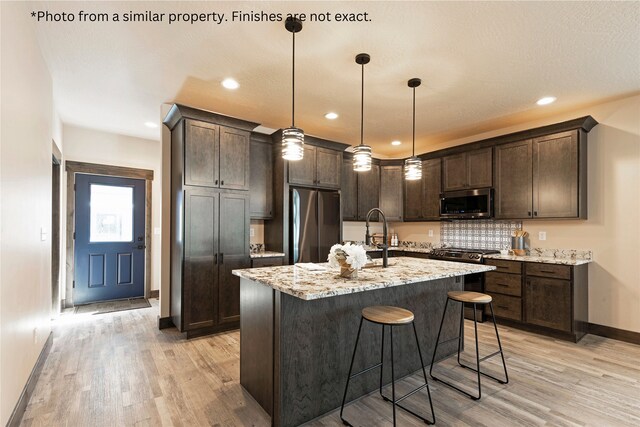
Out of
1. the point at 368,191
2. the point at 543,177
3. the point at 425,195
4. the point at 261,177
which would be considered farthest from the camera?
the point at 368,191

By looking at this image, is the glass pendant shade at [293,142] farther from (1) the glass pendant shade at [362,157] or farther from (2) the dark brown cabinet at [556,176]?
(2) the dark brown cabinet at [556,176]

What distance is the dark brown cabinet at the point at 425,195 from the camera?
5230 millimetres

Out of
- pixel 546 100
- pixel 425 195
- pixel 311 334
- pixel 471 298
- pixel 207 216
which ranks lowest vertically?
pixel 311 334

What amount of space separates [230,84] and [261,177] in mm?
1442

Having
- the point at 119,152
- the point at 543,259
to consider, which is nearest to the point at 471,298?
the point at 543,259

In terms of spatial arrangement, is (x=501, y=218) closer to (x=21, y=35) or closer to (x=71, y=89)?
(x=21, y=35)

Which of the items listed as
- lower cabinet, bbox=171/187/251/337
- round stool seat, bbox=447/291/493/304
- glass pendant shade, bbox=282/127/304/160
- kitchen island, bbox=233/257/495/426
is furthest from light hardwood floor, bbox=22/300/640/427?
glass pendant shade, bbox=282/127/304/160

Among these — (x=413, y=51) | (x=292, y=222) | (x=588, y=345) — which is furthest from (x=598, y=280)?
(x=292, y=222)

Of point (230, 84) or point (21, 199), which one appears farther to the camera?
point (230, 84)

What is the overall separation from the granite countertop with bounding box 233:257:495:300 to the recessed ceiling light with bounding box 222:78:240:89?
2.00 metres

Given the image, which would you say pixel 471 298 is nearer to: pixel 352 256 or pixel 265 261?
pixel 352 256

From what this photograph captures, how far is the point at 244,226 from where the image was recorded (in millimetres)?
4023

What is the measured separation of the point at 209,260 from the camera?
3.72 meters

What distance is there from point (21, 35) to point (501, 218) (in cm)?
523
